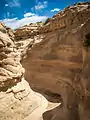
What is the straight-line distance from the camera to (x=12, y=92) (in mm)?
12336

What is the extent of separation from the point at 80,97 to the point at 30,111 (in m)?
3.27

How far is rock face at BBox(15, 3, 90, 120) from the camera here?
13.2m

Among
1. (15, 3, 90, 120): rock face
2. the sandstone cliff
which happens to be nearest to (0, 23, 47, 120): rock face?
the sandstone cliff

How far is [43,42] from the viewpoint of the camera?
2280 cm

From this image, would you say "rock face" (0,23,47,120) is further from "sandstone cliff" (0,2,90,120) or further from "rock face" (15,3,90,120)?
"rock face" (15,3,90,120)

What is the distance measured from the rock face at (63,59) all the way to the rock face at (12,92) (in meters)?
1.63

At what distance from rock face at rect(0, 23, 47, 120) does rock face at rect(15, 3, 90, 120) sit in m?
1.63

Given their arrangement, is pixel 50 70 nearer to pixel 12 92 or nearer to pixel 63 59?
pixel 63 59

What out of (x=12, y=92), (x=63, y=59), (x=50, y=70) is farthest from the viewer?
(x=50, y=70)

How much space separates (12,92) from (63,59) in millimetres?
8350

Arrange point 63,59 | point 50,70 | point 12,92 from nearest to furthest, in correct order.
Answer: point 12,92
point 63,59
point 50,70

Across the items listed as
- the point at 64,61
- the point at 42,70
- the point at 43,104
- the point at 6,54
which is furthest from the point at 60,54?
the point at 6,54

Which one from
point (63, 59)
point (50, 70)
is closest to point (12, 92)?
point (63, 59)

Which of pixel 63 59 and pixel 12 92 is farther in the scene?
pixel 63 59
